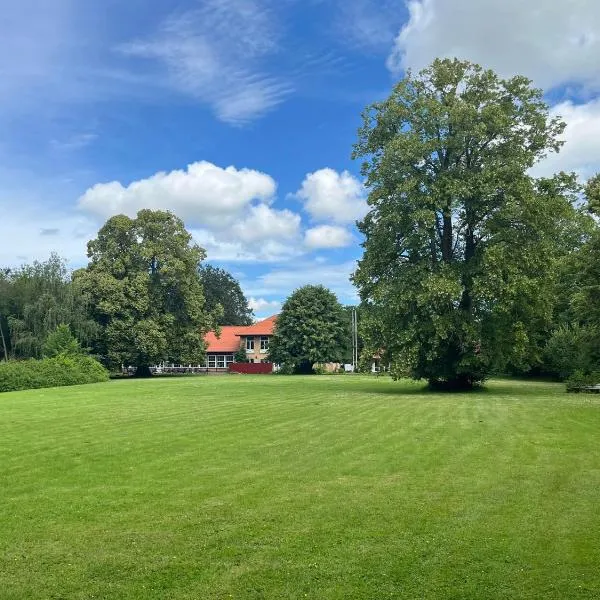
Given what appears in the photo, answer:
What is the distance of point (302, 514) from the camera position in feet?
25.2

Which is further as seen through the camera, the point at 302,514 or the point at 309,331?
the point at 309,331

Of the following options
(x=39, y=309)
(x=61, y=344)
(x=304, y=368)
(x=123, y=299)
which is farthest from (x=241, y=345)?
(x=61, y=344)

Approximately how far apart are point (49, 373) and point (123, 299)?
53.4 ft

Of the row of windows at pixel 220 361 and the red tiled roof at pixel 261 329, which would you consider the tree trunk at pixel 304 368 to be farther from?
the row of windows at pixel 220 361

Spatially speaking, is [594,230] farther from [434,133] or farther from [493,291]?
[434,133]

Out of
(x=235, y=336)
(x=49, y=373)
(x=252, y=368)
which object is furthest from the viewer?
(x=235, y=336)

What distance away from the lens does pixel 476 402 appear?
2497cm

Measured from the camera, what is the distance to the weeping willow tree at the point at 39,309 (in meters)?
57.4

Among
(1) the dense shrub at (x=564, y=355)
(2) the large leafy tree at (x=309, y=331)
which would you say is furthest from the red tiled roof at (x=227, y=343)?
(1) the dense shrub at (x=564, y=355)

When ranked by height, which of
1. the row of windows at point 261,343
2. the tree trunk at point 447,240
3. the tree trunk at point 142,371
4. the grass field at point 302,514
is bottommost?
the grass field at point 302,514

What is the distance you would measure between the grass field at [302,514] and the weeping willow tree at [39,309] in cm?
4514

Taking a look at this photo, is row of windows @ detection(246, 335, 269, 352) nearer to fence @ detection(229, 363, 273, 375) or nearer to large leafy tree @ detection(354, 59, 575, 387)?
fence @ detection(229, 363, 273, 375)

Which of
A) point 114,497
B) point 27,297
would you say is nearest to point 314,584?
point 114,497

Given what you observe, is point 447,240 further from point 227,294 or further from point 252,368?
point 227,294
